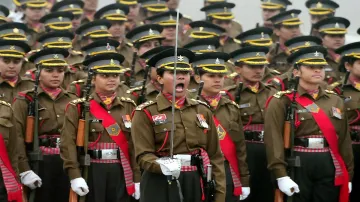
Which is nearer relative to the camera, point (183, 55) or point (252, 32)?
point (183, 55)

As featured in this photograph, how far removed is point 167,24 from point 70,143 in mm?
5136

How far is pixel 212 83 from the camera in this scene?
14203 millimetres

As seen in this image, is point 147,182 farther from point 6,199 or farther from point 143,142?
point 6,199

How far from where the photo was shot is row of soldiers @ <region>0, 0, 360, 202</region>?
476 inches

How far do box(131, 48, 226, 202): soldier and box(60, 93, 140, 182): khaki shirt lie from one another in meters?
1.45

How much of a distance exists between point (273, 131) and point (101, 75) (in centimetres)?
201

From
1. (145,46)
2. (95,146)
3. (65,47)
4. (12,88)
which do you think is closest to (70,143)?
(95,146)

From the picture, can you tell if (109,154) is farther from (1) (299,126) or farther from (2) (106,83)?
(1) (299,126)

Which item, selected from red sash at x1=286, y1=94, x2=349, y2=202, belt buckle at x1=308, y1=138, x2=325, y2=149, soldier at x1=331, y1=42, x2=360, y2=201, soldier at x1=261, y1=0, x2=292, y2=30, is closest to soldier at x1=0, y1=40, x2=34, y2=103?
red sash at x1=286, y1=94, x2=349, y2=202

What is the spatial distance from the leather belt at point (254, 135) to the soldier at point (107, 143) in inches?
71.7

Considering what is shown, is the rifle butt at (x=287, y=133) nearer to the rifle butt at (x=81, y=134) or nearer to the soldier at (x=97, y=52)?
the rifle butt at (x=81, y=134)

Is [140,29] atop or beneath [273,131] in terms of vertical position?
atop

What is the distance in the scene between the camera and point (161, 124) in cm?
1203

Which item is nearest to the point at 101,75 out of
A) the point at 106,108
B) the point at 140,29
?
the point at 106,108
